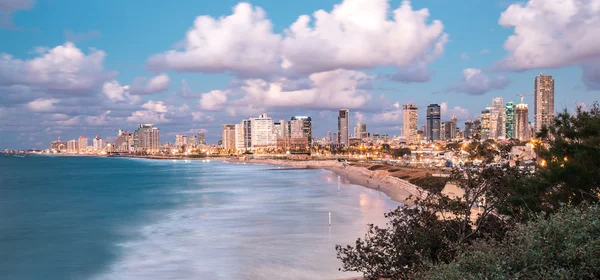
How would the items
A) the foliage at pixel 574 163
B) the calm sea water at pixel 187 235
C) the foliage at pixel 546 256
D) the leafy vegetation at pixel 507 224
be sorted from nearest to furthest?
the foliage at pixel 546 256 < the leafy vegetation at pixel 507 224 < the foliage at pixel 574 163 < the calm sea water at pixel 187 235

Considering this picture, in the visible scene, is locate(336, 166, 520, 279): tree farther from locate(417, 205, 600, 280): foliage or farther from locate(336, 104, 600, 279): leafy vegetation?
locate(417, 205, 600, 280): foliage

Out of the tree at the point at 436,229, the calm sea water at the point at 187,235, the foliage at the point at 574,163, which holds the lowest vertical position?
the calm sea water at the point at 187,235

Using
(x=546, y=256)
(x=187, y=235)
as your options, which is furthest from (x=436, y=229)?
(x=187, y=235)

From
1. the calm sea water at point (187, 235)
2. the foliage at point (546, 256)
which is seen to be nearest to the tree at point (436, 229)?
the foliage at point (546, 256)

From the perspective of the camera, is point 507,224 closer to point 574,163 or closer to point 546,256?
point 574,163

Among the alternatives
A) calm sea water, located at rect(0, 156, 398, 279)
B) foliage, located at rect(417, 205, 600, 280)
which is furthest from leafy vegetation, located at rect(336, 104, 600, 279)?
calm sea water, located at rect(0, 156, 398, 279)

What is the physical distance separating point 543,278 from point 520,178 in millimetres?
10237

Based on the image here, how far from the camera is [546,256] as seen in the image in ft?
31.3

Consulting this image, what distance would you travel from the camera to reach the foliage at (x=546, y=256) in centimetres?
902

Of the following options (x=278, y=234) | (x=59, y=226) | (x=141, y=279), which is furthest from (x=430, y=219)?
(x=59, y=226)

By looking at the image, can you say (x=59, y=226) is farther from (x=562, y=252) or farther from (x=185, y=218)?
(x=562, y=252)

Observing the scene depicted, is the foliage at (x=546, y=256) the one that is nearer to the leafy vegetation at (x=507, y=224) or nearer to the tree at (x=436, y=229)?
the leafy vegetation at (x=507, y=224)

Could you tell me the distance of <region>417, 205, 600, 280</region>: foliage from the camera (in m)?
9.02

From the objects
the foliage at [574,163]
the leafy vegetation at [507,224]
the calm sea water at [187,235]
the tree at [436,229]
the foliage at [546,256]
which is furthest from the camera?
the calm sea water at [187,235]
